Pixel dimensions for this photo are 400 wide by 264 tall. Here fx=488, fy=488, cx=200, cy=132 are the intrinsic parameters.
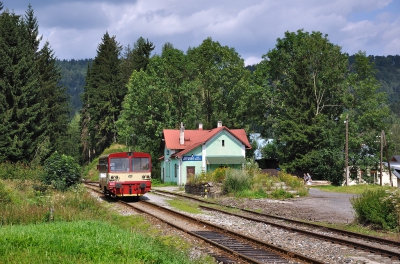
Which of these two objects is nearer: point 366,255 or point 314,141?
point 366,255

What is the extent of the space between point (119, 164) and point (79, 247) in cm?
1676

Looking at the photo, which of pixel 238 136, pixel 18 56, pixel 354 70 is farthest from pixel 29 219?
pixel 354 70

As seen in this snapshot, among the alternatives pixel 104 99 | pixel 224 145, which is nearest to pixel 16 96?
pixel 224 145

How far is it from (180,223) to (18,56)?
101 feet

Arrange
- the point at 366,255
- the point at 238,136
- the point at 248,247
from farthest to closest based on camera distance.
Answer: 1. the point at 238,136
2. the point at 248,247
3. the point at 366,255

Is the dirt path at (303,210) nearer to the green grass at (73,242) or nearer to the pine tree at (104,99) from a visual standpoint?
the green grass at (73,242)

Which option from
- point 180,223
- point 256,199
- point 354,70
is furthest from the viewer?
point 354,70

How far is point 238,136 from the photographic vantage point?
174 feet

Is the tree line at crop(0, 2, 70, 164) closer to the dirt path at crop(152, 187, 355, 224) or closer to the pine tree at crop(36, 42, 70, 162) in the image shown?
the pine tree at crop(36, 42, 70, 162)

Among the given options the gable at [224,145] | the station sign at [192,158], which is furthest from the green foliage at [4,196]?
the gable at [224,145]

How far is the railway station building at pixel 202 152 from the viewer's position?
160ft

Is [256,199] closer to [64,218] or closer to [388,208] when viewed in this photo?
[388,208]

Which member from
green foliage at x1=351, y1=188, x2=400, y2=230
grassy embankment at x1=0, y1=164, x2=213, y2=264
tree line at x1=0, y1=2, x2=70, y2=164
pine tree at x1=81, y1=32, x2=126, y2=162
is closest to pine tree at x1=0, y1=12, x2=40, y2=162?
tree line at x1=0, y1=2, x2=70, y2=164

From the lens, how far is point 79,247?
9.55 m
